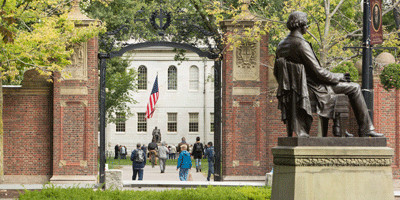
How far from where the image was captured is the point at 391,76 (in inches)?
669

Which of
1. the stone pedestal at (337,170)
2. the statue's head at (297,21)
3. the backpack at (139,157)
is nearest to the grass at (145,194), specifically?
the stone pedestal at (337,170)

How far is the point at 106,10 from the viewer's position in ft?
89.5

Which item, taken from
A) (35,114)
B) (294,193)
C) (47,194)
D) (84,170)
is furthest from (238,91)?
(294,193)

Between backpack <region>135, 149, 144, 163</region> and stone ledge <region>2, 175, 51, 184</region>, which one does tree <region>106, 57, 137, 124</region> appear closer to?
backpack <region>135, 149, 144, 163</region>

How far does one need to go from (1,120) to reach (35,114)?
116 centimetres

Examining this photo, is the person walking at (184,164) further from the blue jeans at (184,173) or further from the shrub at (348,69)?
the shrub at (348,69)

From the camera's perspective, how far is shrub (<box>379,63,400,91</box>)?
16938 mm

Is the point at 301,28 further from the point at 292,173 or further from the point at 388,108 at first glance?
the point at 388,108

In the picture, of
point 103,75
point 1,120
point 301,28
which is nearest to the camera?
point 301,28

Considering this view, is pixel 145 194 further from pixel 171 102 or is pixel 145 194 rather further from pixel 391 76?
pixel 171 102

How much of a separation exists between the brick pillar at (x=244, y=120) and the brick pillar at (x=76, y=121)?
4.23 metres

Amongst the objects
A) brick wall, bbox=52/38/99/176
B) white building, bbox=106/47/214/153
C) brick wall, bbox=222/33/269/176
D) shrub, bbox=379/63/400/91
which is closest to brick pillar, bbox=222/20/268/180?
brick wall, bbox=222/33/269/176

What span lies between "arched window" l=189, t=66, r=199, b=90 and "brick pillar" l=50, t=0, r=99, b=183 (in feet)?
118

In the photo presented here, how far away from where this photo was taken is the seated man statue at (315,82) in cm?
783
